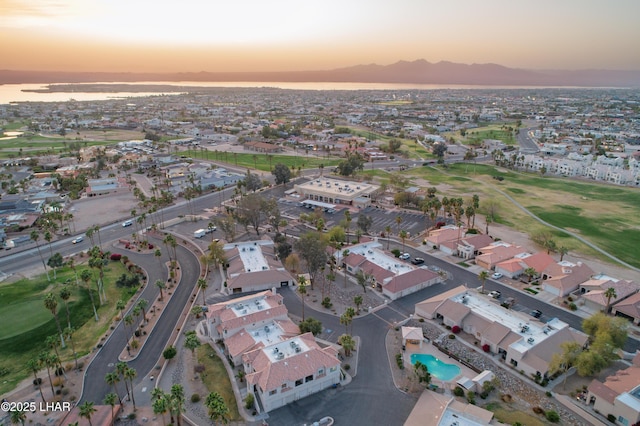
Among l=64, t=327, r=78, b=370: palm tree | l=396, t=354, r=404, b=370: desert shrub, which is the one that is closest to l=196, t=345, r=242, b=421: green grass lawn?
l=64, t=327, r=78, b=370: palm tree

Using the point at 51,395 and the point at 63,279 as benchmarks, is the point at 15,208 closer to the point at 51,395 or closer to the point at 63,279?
the point at 63,279

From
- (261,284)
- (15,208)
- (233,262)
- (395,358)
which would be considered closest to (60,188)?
(15,208)

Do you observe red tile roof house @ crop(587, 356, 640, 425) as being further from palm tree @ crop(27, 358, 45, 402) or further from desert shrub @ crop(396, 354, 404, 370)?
palm tree @ crop(27, 358, 45, 402)

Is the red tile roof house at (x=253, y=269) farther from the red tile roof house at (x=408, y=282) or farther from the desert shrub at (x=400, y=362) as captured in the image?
the desert shrub at (x=400, y=362)

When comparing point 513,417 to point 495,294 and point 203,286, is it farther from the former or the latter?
point 203,286

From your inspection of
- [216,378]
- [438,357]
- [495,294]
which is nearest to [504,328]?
[438,357]
